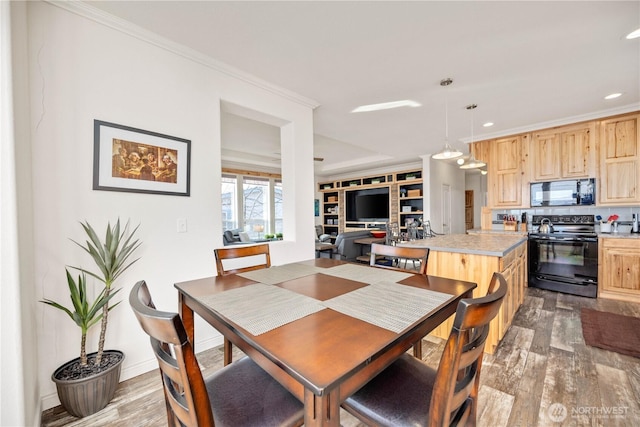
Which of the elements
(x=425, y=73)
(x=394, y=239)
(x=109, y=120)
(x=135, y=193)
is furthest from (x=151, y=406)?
(x=394, y=239)

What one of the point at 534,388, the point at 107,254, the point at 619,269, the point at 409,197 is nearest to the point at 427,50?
the point at 534,388

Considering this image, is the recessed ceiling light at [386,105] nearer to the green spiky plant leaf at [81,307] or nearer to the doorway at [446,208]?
the green spiky plant leaf at [81,307]

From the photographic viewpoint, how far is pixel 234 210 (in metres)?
6.78

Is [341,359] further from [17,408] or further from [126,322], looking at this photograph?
[126,322]

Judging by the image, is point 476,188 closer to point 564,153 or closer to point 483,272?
point 564,153

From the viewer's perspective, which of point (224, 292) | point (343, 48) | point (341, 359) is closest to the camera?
point (341, 359)

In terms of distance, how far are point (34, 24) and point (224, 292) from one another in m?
2.01

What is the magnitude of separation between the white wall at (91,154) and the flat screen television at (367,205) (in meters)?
6.03

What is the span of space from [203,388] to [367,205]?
7807 mm

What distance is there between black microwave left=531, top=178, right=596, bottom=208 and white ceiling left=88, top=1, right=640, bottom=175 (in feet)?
3.15

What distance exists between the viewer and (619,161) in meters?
3.57

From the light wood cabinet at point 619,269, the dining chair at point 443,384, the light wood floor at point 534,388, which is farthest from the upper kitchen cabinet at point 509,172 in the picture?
the dining chair at point 443,384

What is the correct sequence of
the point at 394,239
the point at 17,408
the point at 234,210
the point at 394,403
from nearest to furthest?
1. the point at 394,403
2. the point at 17,408
3. the point at 394,239
4. the point at 234,210

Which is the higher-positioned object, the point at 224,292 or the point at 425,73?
the point at 425,73
